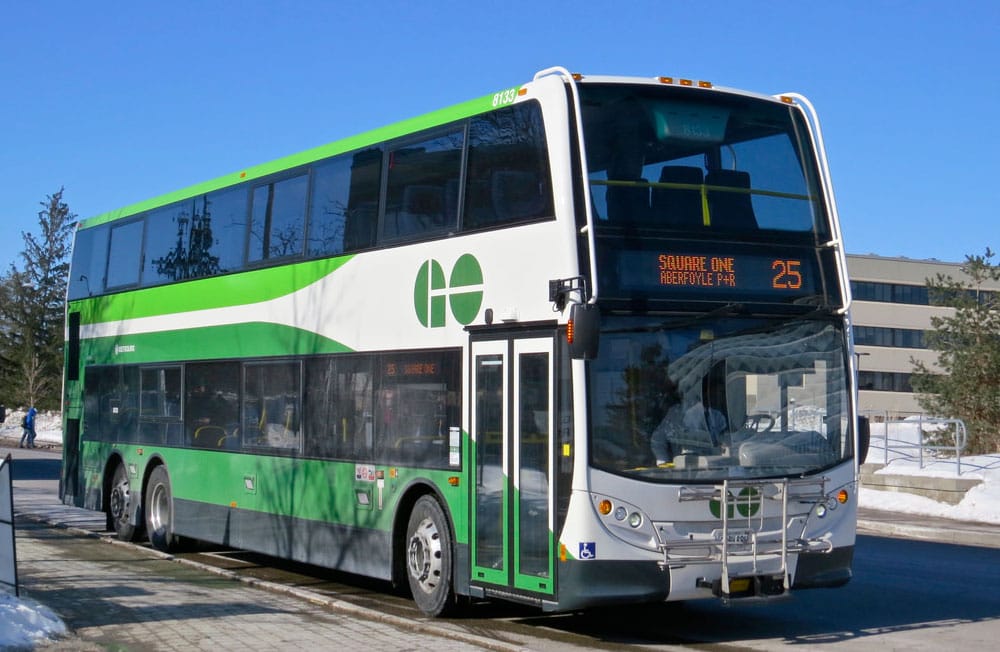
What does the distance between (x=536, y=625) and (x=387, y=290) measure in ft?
12.1

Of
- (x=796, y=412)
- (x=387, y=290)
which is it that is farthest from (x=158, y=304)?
(x=796, y=412)

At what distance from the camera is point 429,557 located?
12.1 meters

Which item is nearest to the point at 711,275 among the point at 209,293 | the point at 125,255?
the point at 209,293

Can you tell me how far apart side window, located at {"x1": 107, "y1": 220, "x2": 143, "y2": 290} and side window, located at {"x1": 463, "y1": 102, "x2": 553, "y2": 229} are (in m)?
9.13

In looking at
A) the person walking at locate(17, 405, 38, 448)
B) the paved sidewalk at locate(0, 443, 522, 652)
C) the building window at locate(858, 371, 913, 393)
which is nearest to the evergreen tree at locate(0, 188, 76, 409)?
the person walking at locate(17, 405, 38, 448)

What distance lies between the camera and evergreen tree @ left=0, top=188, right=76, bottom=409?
77.2 meters

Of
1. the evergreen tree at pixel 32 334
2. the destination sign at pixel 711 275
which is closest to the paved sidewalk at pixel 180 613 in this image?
the destination sign at pixel 711 275

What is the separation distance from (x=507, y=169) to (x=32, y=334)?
7206cm

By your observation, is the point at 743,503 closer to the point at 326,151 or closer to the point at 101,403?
the point at 326,151

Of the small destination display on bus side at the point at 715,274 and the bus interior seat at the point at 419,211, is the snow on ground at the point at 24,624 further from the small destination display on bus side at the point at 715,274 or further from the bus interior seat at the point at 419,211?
the small destination display on bus side at the point at 715,274

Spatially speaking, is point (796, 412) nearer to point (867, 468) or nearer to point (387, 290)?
point (387, 290)

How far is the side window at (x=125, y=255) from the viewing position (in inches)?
763

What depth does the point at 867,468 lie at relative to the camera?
26.4 m

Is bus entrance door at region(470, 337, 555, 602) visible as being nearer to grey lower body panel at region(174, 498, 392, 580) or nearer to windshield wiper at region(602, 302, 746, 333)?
windshield wiper at region(602, 302, 746, 333)
